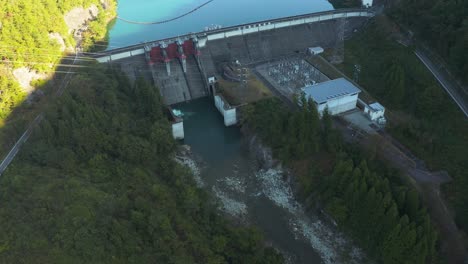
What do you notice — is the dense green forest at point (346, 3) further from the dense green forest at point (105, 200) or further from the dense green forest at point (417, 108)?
the dense green forest at point (105, 200)

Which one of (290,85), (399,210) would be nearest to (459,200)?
(399,210)

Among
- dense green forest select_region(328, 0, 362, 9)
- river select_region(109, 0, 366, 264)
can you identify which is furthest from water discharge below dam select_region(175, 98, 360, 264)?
dense green forest select_region(328, 0, 362, 9)

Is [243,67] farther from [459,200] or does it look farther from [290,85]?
[459,200]

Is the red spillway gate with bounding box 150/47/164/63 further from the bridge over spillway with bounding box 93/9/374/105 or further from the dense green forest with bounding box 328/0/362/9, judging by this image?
the dense green forest with bounding box 328/0/362/9

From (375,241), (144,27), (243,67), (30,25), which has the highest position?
(30,25)

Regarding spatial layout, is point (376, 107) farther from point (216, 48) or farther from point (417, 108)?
point (216, 48)

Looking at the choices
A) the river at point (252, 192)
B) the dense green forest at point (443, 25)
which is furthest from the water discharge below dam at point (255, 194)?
the dense green forest at point (443, 25)

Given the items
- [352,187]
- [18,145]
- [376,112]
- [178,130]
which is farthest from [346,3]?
[18,145]
